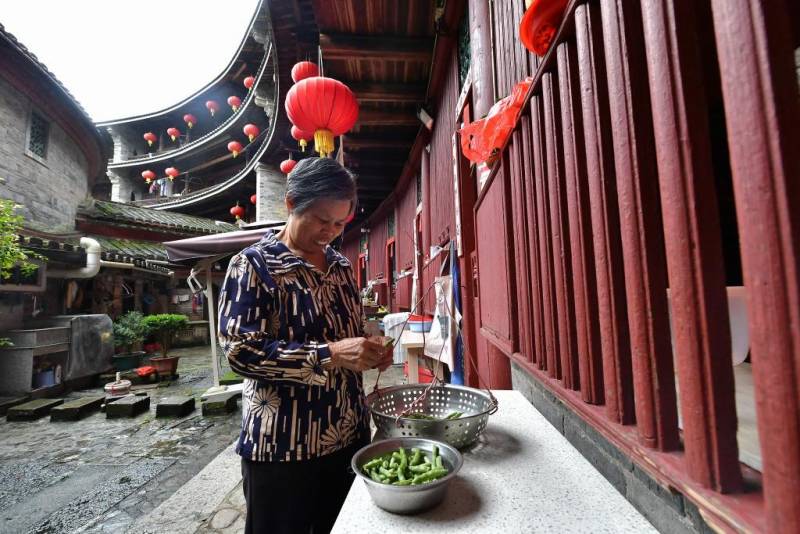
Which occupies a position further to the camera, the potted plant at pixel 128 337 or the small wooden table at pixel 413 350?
the potted plant at pixel 128 337

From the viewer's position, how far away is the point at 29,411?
20.1 ft

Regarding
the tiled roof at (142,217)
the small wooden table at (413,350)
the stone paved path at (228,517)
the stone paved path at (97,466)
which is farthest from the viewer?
the tiled roof at (142,217)

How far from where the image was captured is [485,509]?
3.39 ft

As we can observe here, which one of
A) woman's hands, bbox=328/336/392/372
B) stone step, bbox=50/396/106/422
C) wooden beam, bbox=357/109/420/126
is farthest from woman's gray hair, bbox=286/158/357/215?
stone step, bbox=50/396/106/422

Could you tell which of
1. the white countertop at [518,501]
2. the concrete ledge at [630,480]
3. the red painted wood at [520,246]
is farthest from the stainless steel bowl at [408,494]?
the red painted wood at [520,246]

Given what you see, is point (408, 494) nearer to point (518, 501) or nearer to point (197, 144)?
point (518, 501)

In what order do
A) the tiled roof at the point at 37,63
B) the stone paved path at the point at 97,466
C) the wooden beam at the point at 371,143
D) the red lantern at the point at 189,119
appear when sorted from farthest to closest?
the red lantern at the point at 189,119 < the tiled roof at the point at 37,63 < the wooden beam at the point at 371,143 < the stone paved path at the point at 97,466

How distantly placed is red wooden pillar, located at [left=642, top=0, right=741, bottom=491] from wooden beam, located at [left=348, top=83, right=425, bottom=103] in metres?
6.08

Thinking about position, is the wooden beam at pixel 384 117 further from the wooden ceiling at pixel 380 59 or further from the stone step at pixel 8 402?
the stone step at pixel 8 402

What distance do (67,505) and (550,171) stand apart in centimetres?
502

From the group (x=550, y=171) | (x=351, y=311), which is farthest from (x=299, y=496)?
(x=550, y=171)

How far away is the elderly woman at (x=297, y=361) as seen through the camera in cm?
140

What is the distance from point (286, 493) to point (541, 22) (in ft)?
7.01

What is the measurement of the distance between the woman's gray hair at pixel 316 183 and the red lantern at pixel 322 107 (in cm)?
397
